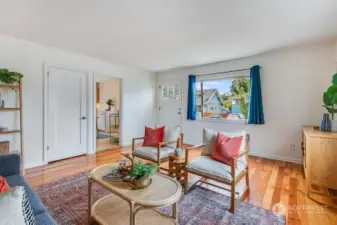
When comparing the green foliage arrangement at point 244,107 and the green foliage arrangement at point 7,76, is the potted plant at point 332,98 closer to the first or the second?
the green foliage arrangement at point 244,107

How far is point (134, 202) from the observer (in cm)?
137

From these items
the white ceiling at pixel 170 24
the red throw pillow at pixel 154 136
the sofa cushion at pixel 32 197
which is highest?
the white ceiling at pixel 170 24

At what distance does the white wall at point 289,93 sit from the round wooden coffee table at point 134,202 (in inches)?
119

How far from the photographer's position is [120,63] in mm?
4699

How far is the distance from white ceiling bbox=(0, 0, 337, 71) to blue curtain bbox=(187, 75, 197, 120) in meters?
1.38

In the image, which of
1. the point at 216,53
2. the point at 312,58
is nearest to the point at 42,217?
the point at 216,53

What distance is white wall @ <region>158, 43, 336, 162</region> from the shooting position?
3312mm

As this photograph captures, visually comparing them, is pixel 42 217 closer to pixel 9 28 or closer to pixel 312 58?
pixel 9 28

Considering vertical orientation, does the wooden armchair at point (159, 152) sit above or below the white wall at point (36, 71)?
below

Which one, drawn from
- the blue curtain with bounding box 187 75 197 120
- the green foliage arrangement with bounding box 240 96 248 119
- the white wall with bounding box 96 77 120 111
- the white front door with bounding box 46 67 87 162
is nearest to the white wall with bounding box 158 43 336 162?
the green foliage arrangement with bounding box 240 96 248 119

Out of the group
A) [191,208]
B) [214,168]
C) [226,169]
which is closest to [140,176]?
[191,208]

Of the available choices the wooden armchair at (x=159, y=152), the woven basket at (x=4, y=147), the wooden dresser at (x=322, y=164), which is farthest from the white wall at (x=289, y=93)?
the woven basket at (x=4, y=147)

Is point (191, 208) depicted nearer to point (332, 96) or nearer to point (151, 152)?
point (151, 152)

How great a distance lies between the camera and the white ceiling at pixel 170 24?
2035 mm
